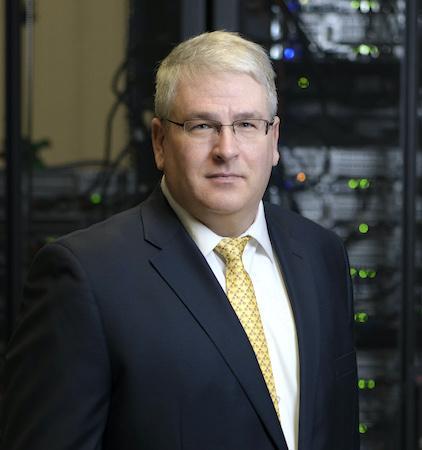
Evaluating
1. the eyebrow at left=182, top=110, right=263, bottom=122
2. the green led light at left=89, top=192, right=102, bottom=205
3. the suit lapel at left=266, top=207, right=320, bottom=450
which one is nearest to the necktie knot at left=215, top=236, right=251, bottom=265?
the suit lapel at left=266, top=207, right=320, bottom=450

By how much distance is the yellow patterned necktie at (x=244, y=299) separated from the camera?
164 centimetres

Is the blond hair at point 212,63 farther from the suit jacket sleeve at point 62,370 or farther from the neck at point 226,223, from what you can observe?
the suit jacket sleeve at point 62,370

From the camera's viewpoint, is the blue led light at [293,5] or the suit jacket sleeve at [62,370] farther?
the blue led light at [293,5]

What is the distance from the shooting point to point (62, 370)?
1.50 meters

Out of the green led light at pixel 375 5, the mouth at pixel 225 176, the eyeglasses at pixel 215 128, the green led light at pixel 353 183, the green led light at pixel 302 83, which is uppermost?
the green led light at pixel 375 5

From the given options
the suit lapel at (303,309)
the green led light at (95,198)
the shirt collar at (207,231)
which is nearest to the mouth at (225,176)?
the shirt collar at (207,231)

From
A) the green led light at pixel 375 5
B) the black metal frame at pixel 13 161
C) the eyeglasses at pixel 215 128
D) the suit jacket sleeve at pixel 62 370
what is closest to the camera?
the suit jacket sleeve at pixel 62 370

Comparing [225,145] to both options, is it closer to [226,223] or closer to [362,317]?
[226,223]

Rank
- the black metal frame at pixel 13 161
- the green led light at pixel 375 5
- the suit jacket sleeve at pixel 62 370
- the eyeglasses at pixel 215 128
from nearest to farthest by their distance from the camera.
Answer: the suit jacket sleeve at pixel 62 370 < the eyeglasses at pixel 215 128 < the green led light at pixel 375 5 < the black metal frame at pixel 13 161

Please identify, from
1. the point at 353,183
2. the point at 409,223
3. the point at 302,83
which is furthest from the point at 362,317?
the point at 302,83

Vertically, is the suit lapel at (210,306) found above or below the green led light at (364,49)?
below

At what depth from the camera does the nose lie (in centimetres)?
158

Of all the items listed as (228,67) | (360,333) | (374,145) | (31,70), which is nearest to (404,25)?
(374,145)

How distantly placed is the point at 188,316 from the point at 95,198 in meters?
1.95
